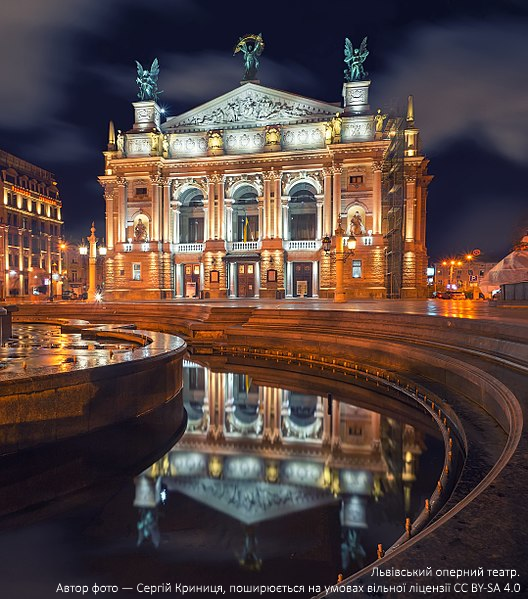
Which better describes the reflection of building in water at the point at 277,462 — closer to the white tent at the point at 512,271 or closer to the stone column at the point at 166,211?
the white tent at the point at 512,271

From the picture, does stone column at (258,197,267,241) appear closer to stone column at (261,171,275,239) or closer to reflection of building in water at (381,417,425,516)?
stone column at (261,171,275,239)

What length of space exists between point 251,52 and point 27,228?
44964 mm

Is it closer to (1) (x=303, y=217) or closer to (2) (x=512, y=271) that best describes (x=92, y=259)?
(1) (x=303, y=217)

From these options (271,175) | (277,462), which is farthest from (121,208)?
(277,462)

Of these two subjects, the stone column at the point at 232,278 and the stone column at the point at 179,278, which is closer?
the stone column at the point at 232,278

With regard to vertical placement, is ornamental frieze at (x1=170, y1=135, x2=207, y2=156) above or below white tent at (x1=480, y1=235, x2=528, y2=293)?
above

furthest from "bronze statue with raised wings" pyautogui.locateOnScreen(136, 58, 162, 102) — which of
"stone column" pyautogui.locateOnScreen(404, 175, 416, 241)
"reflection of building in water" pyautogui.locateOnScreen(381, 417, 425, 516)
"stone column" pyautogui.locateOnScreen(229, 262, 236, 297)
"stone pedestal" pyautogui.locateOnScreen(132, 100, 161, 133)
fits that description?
"reflection of building in water" pyautogui.locateOnScreen(381, 417, 425, 516)

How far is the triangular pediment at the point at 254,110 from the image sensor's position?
1843 inches

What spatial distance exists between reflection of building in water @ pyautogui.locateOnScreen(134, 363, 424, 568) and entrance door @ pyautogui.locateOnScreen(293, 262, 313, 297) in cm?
3751

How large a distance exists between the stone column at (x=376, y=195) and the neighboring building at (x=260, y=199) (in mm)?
100

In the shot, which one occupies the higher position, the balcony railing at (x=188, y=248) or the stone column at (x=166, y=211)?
the stone column at (x=166, y=211)

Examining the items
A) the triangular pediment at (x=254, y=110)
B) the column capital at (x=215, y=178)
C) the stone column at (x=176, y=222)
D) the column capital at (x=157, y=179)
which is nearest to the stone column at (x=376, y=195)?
the triangular pediment at (x=254, y=110)

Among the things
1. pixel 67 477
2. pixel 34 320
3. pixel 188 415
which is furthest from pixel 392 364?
pixel 34 320

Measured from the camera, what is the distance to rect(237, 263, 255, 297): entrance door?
4853cm
